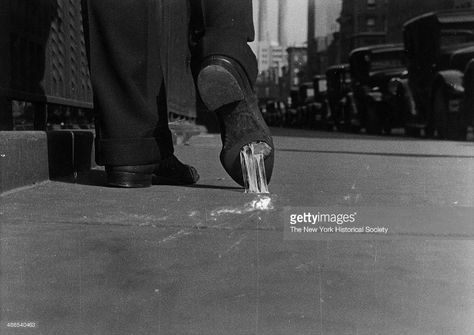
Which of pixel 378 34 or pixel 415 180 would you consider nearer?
pixel 378 34

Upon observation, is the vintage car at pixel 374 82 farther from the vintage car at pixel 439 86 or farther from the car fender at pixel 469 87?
the car fender at pixel 469 87

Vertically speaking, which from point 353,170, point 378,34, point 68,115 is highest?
point 378,34

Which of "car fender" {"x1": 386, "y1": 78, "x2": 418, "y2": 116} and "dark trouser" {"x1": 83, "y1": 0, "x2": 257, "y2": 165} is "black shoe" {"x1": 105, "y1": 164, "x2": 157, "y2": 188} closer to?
"dark trouser" {"x1": 83, "y1": 0, "x2": 257, "y2": 165}

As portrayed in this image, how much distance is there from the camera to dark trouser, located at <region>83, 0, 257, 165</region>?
209 cm

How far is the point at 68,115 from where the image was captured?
3.40 meters

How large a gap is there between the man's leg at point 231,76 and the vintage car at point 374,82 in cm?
31

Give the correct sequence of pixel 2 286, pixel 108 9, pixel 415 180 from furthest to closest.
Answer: pixel 415 180 < pixel 108 9 < pixel 2 286

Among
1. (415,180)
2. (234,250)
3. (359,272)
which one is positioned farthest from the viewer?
(415,180)

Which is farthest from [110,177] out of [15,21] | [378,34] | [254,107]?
[378,34]

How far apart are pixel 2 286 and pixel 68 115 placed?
2226 mm

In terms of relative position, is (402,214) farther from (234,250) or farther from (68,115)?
(68,115)

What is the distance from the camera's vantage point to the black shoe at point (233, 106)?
199 centimetres

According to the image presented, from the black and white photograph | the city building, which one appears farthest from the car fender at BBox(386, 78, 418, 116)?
the city building

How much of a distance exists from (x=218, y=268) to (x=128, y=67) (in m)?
0.91
